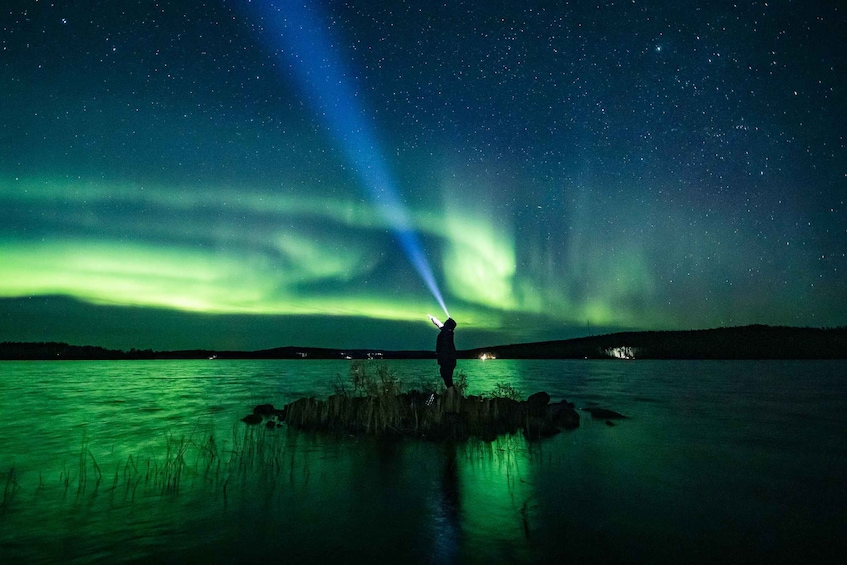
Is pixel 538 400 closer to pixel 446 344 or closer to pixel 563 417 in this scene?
pixel 563 417

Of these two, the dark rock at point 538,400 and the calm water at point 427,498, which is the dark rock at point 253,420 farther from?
the dark rock at point 538,400

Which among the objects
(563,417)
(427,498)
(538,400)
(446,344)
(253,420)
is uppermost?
(446,344)

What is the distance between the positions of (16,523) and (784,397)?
135 feet

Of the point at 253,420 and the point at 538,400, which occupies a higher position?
the point at 538,400

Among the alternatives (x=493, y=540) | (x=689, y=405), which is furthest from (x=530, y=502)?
(x=689, y=405)

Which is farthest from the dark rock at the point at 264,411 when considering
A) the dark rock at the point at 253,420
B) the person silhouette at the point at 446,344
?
the person silhouette at the point at 446,344

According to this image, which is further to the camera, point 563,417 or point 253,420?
point 253,420

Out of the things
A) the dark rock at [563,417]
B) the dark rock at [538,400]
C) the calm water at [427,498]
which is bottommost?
the calm water at [427,498]

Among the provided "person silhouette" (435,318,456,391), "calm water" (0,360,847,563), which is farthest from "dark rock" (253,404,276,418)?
"person silhouette" (435,318,456,391)

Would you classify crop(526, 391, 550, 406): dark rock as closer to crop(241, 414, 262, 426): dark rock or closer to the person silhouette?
the person silhouette

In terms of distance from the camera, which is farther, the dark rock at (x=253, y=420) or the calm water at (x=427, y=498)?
the dark rock at (x=253, y=420)

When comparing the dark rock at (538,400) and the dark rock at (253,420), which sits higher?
the dark rock at (538,400)

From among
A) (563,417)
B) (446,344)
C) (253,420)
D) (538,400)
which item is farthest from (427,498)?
(538,400)

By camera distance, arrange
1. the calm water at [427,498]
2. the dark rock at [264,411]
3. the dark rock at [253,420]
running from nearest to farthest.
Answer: the calm water at [427,498]
the dark rock at [253,420]
the dark rock at [264,411]
